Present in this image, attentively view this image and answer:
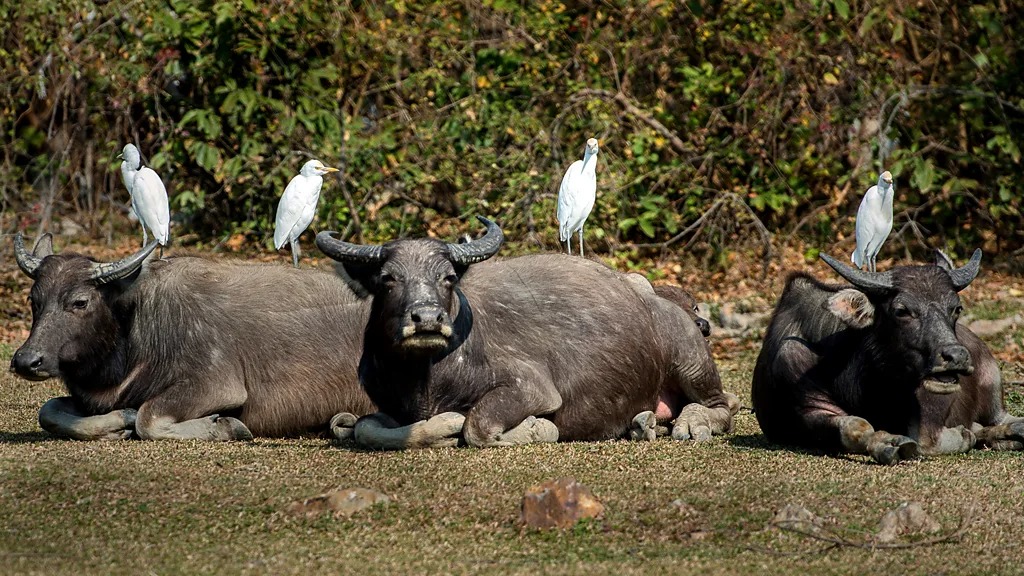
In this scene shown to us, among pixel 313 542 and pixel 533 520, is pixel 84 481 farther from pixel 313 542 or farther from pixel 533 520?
pixel 533 520

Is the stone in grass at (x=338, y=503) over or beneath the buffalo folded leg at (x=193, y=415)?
over

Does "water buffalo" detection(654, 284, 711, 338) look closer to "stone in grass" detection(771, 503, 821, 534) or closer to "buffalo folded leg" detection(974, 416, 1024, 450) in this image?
"buffalo folded leg" detection(974, 416, 1024, 450)

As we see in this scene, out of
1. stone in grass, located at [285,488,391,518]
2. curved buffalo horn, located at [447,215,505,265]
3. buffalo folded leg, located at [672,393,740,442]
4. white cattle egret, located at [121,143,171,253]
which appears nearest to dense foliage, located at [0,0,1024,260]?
white cattle egret, located at [121,143,171,253]

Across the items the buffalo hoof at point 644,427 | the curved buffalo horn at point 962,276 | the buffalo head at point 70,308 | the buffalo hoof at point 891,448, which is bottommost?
the buffalo hoof at point 644,427

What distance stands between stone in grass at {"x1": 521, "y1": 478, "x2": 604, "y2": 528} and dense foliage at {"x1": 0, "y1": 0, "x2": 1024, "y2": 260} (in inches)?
355

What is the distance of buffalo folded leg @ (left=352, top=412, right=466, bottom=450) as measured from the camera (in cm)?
670

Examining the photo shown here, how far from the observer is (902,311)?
251 inches

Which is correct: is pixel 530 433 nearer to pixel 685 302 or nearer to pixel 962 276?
pixel 685 302

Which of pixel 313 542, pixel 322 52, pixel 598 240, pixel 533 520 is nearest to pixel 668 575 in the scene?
pixel 533 520

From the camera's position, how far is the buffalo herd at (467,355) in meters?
6.53

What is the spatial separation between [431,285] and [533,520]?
198 cm

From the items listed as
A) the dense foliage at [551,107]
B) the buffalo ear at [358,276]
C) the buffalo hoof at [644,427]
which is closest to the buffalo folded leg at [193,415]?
the buffalo ear at [358,276]

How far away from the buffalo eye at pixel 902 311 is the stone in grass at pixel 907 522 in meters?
1.53

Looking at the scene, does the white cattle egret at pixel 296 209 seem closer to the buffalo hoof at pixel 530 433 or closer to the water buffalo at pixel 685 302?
the water buffalo at pixel 685 302
